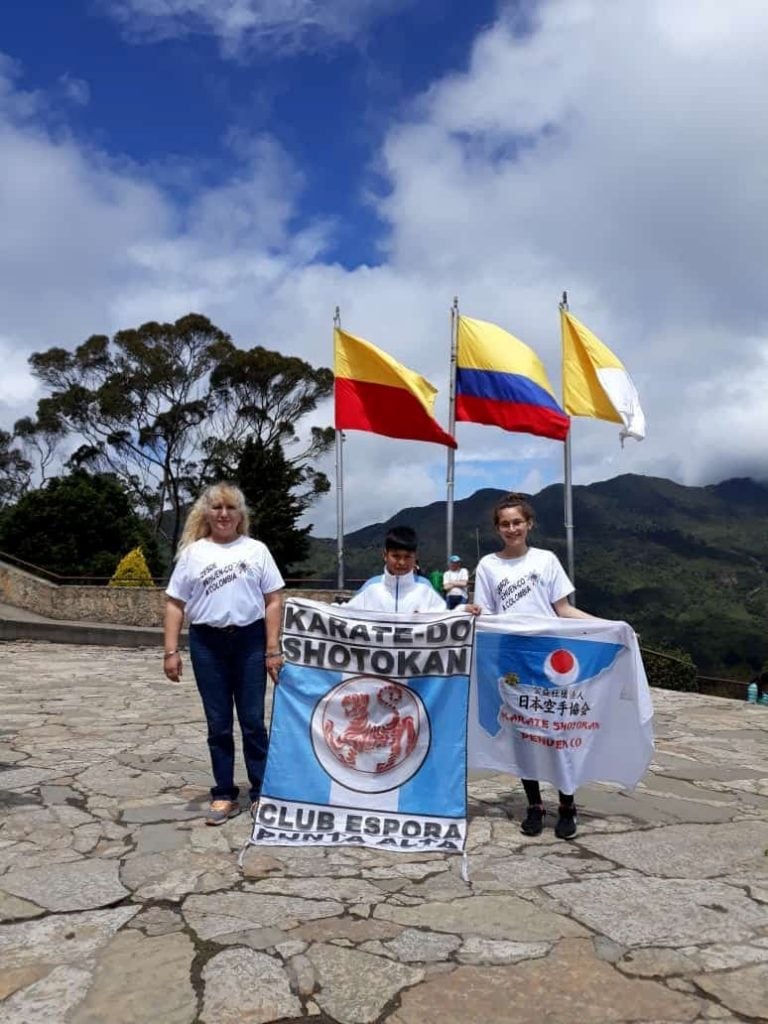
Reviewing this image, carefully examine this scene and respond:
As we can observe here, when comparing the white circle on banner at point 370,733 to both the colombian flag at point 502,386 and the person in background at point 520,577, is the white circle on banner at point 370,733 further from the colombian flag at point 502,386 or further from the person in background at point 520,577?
the colombian flag at point 502,386

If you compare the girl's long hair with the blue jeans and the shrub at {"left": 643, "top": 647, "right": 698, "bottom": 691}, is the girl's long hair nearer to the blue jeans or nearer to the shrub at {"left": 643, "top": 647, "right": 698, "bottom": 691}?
Answer: the blue jeans

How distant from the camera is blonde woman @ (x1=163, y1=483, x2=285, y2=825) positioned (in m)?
4.00

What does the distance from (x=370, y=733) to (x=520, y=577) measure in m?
1.07

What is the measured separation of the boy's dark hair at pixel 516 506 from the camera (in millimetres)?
4027

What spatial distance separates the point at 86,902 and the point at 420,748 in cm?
144

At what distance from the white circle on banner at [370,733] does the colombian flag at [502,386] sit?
9.00 m

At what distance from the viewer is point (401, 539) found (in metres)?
3.94

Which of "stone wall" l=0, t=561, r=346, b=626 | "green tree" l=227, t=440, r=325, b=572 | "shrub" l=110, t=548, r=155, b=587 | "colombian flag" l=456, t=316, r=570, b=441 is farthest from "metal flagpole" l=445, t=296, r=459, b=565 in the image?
"green tree" l=227, t=440, r=325, b=572

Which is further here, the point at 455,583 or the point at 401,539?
the point at 455,583

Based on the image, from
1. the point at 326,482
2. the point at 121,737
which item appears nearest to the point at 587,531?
the point at 326,482

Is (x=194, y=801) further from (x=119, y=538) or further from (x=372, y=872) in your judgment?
(x=119, y=538)

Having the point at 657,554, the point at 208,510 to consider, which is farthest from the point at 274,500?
the point at 657,554

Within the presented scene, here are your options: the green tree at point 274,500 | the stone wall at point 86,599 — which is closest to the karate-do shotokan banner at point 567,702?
the stone wall at point 86,599

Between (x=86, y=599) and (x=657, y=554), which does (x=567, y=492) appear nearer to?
(x=86, y=599)
